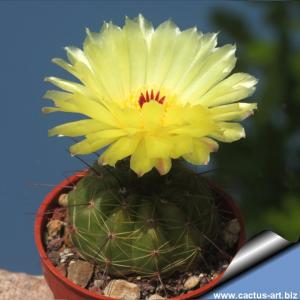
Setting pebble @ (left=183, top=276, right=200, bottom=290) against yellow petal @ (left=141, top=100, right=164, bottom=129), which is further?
pebble @ (left=183, top=276, right=200, bottom=290)

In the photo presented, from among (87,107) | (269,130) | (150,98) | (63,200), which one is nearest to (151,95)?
(150,98)

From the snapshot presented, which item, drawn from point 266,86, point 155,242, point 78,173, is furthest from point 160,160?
point 266,86

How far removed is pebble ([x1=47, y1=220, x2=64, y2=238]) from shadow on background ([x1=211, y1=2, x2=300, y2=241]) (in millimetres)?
444

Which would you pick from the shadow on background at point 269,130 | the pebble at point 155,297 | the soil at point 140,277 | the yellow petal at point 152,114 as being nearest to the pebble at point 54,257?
the soil at point 140,277

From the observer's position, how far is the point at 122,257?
2.39 ft

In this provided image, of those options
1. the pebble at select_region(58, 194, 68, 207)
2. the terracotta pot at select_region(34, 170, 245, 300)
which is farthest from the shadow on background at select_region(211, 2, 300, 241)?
the pebble at select_region(58, 194, 68, 207)

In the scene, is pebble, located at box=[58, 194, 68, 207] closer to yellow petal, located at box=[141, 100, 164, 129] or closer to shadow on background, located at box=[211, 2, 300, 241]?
yellow petal, located at box=[141, 100, 164, 129]

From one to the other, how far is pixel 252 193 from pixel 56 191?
0.49 metres

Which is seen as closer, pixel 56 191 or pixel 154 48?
pixel 154 48

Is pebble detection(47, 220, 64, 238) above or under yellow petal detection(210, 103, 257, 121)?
under

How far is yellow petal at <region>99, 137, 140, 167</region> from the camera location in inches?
26.0

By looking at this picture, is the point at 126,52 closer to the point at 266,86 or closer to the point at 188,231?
the point at 188,231

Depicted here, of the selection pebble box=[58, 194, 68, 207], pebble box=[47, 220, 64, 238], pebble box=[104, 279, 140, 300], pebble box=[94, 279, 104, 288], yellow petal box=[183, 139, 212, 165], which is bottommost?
pebble box=[104, 279, 140, 300]

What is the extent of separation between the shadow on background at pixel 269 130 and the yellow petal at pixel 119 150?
55 centimetres
